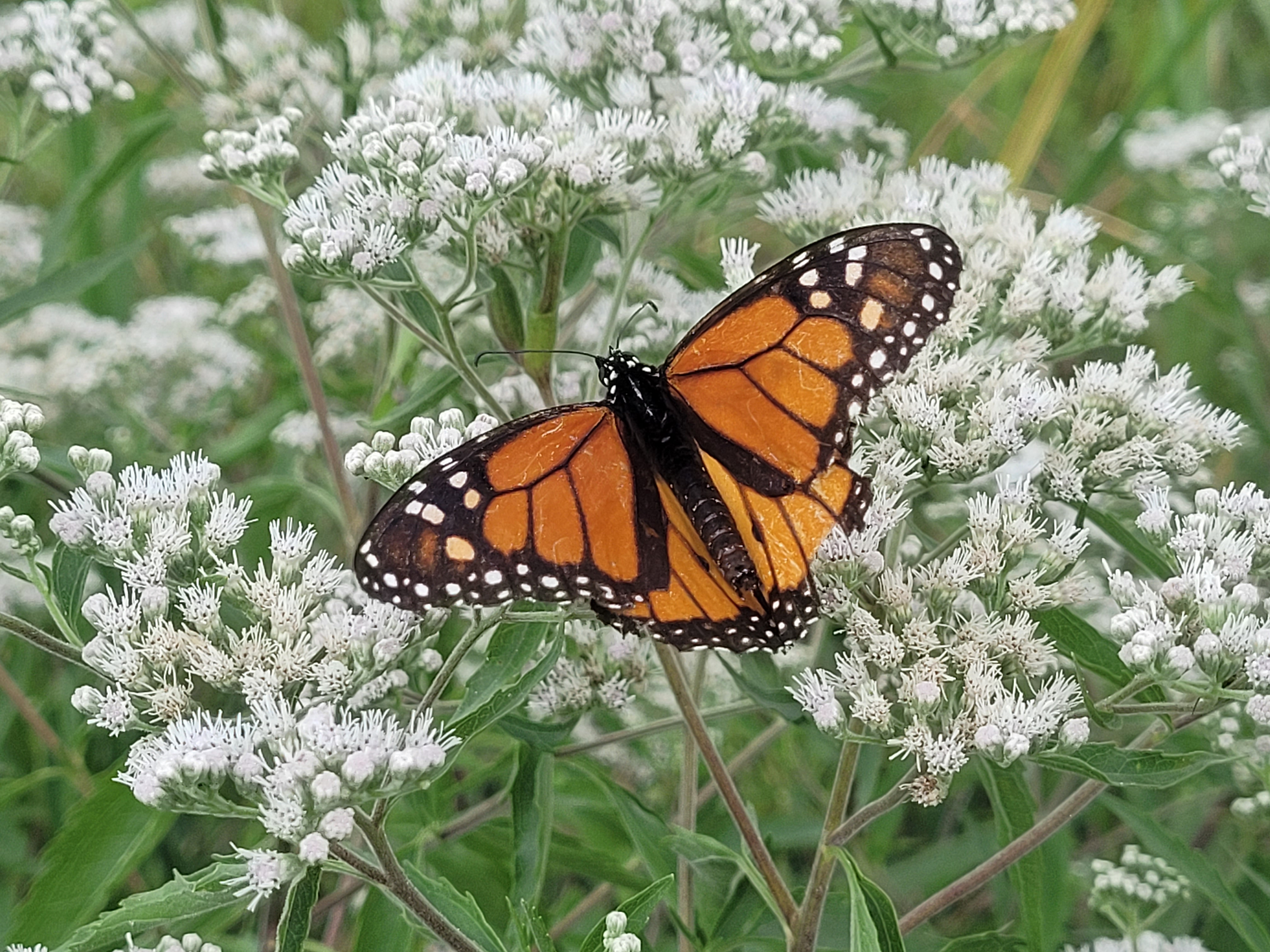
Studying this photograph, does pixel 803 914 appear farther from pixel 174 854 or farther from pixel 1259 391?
pixel 1259 391

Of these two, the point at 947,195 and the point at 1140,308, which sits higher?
the point at 947,195

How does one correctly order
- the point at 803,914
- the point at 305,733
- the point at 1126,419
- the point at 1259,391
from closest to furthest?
the point at 305,733 → the point at 803,914 → the point at 1126,419 → the point at 1259,391

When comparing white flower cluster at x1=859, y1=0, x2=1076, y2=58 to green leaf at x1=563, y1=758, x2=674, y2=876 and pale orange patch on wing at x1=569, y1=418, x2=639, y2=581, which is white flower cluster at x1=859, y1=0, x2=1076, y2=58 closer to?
pale orange patch on wing at x1=569, y1=418, x2=639, y2=581

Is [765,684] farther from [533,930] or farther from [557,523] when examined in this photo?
[533,930]

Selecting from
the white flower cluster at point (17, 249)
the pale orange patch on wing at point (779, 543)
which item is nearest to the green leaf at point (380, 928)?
the pale orange patch on wing at point (779, 543)

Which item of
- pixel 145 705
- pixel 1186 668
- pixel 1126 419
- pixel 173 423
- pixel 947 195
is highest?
pixel 173 423

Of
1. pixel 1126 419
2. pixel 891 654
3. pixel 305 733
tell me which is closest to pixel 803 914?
pixel 891 654
